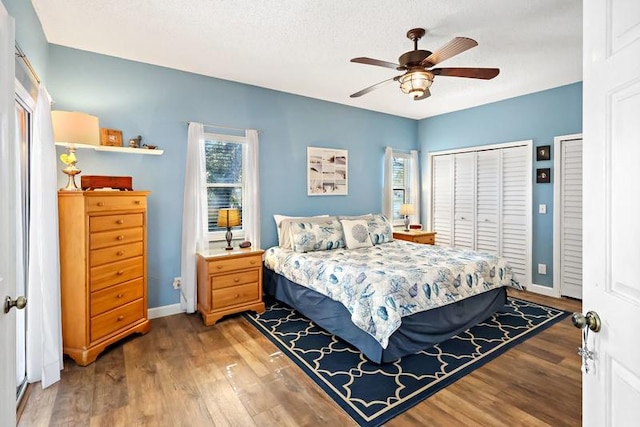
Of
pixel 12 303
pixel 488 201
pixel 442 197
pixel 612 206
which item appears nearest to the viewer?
pixel 612 206

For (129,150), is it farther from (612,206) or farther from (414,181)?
(414,181)

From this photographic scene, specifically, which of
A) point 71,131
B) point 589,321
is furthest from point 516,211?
point 71,131

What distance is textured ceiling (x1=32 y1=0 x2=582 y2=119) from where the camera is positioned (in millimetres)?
2357

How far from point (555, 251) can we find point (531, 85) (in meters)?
2.10

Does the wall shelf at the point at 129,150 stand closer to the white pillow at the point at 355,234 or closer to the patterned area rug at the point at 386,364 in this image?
the patterned area rug at the point at 386,364

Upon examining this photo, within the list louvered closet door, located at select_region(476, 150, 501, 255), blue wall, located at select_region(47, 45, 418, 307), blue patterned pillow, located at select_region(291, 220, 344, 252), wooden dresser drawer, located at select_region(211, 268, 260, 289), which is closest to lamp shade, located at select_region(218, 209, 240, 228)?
blue wall, located at select_region(47, 45, 418, 307)

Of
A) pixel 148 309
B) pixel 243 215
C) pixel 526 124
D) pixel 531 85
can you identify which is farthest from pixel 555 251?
pixel 148 309

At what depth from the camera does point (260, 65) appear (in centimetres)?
339

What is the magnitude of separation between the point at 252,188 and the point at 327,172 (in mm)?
1239

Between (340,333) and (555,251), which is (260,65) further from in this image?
(555,251)

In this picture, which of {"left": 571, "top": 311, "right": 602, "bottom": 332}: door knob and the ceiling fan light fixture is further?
the ceiling fan light fixture

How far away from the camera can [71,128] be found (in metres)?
2.52

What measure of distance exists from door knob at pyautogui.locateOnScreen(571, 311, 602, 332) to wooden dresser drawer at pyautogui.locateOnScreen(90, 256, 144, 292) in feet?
9.71

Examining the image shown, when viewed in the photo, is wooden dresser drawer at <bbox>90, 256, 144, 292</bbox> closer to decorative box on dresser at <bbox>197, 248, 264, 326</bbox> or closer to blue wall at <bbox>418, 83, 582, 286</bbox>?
decorative box on dresser at <bbox>197, 248, 264, 326</bbox>
